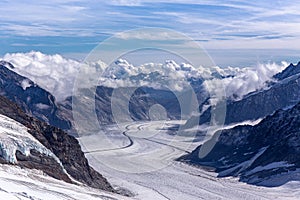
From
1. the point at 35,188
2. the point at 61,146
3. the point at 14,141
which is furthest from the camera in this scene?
the point at 61,146

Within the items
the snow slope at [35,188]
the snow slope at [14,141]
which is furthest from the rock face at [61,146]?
the snow slope at [35,188]

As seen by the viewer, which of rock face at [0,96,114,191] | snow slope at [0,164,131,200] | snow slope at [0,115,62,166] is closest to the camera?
snow slope at [0,164,131,200]

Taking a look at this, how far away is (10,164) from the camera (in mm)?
99875

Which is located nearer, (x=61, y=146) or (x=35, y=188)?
(x=35, y=188)

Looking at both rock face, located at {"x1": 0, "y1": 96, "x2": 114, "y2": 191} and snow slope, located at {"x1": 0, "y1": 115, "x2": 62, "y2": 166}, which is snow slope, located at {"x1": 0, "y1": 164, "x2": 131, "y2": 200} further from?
rock face, located at {"x1": 0, "y1": 96, "x2": 114, "y2": 191}

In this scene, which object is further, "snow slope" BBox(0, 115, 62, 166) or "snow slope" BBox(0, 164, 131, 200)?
"snow slope" BBox(0, 115, 62, 166)

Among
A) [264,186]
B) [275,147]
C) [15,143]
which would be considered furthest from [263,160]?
[15,143]

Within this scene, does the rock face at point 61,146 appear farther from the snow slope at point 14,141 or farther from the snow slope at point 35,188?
the snow slope at point 35,188

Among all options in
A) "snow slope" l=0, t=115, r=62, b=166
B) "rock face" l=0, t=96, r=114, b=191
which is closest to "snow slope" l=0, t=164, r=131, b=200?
"snow slope" l=0, t=115, r=62, b=166

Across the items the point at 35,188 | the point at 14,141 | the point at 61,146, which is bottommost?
the point at 61,146

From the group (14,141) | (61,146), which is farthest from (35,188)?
(61,146)

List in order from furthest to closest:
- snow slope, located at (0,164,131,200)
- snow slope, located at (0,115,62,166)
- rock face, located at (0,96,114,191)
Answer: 1. rock face, located at (0,96,114,191)
2. snow slope, located at (0,115,62,166)
3. snow slope, located at (0,164,131,200)

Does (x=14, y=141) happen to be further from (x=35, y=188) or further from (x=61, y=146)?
(x=61, y=146)

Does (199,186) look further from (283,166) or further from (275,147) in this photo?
(275,147)
